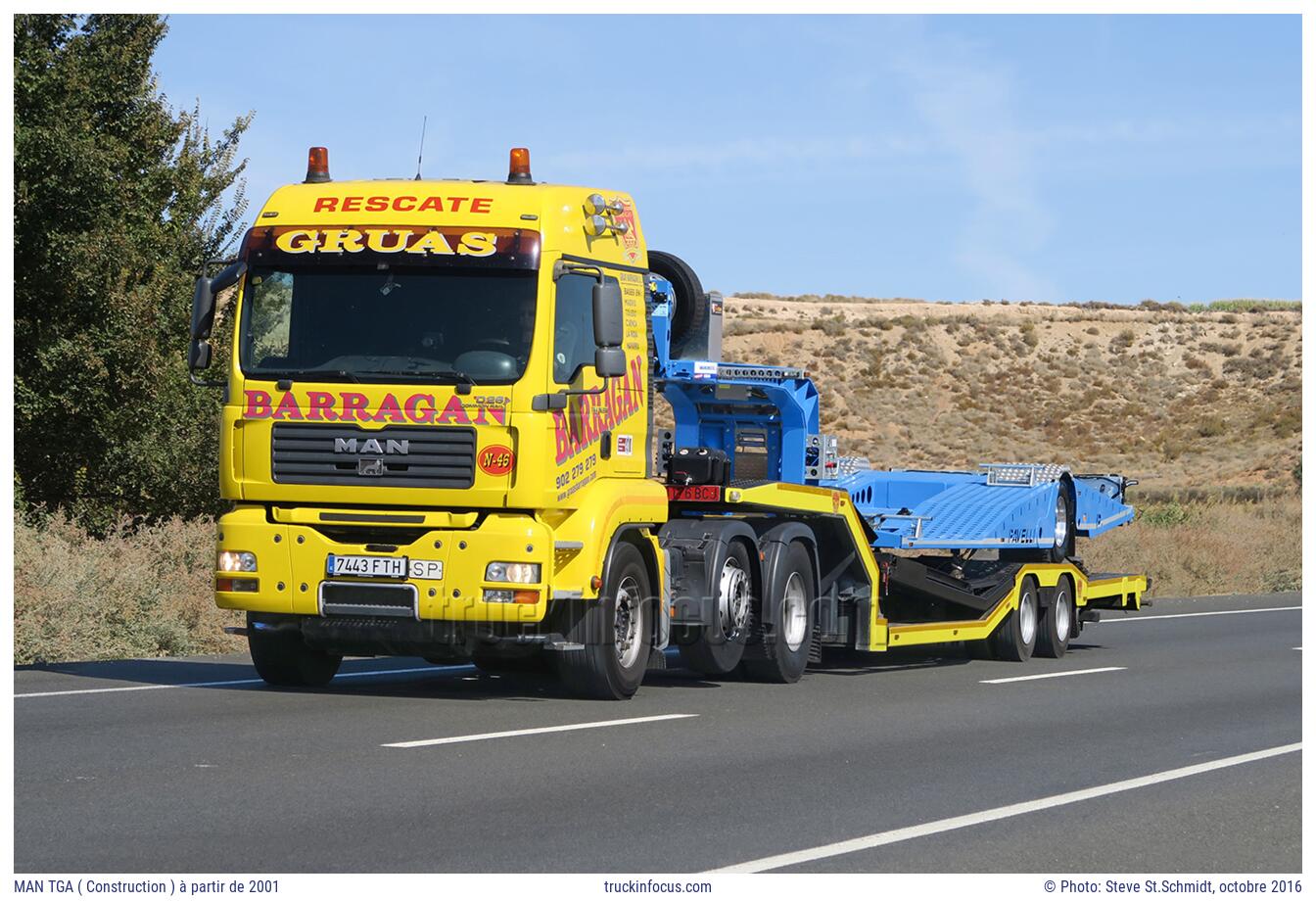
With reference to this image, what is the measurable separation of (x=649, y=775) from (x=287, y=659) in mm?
4884

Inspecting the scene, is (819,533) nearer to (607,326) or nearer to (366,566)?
(607,326)

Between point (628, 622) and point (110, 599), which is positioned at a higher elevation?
point (628, 622)

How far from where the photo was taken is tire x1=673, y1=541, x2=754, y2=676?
14789 mm

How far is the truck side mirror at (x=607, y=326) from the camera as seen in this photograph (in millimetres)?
12859

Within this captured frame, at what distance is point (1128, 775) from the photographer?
10.5 meters

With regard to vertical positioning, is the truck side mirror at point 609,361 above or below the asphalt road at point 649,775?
above

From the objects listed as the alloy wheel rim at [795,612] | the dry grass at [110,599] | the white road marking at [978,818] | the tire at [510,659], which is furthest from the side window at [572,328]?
the dry grass at [110,599]

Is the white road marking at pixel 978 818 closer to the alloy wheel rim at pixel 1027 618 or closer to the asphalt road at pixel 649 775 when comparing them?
the asphalt road at pixel 649 775

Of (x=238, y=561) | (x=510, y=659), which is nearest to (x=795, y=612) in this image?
(x=510, y=659)

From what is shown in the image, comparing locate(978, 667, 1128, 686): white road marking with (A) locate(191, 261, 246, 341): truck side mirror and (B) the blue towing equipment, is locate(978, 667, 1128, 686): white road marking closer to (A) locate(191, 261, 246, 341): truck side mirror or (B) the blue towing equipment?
(B) the blue towing equipment

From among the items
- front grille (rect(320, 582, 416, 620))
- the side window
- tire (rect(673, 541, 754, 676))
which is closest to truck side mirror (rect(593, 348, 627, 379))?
the side window

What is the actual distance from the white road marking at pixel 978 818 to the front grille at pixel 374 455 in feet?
15.7

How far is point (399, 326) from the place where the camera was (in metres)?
12.9
